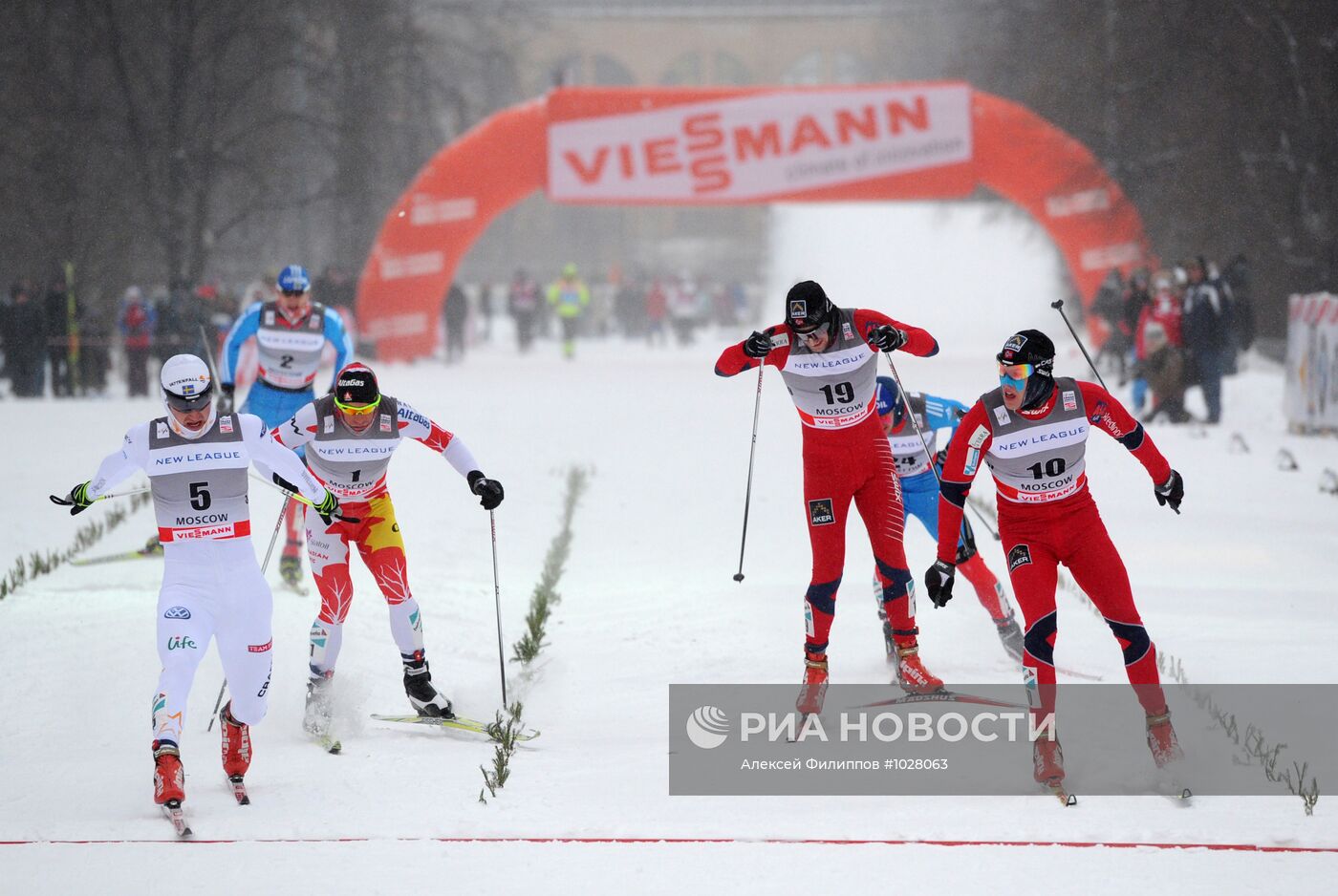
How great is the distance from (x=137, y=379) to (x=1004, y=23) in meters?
23.5

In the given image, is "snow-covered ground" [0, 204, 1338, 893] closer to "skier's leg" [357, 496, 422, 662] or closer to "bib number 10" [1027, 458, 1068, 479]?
"skier's leg" [357, 496, 422, 662]

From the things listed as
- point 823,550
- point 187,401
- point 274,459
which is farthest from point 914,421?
point 187,401

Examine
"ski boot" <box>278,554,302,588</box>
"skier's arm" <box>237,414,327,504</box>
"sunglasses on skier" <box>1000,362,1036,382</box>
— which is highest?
"sunglasses on skier" <box>1000,362,1036,382</box>

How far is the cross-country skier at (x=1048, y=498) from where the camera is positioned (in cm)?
734

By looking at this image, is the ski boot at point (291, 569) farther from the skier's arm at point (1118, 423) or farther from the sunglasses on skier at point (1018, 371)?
the skier's arm at point (1118, 423)

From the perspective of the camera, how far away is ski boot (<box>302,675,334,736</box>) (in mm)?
8508

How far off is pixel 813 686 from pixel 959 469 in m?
1.56

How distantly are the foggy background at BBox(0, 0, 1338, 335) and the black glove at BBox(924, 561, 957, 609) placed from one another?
803 inches

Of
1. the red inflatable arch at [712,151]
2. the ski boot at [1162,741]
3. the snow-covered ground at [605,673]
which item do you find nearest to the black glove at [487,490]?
the snow-covered ground at [605,673]

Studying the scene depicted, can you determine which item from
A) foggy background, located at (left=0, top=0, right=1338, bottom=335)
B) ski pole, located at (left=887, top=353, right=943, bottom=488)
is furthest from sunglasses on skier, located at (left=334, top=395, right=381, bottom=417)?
foggy background, located at (left=0, top=0, right=1338, bottom=335)

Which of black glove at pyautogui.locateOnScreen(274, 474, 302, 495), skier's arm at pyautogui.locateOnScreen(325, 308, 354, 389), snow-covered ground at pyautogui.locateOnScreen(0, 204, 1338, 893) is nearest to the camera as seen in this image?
snow-covered ground at pyautogui.locateOnScreen(0, 204, 1338, 893)

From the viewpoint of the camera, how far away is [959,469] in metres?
7.48

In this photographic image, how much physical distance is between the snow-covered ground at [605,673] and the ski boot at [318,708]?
0.43 feet

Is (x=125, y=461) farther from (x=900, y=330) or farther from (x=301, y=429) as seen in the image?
(x=900, y=330)
